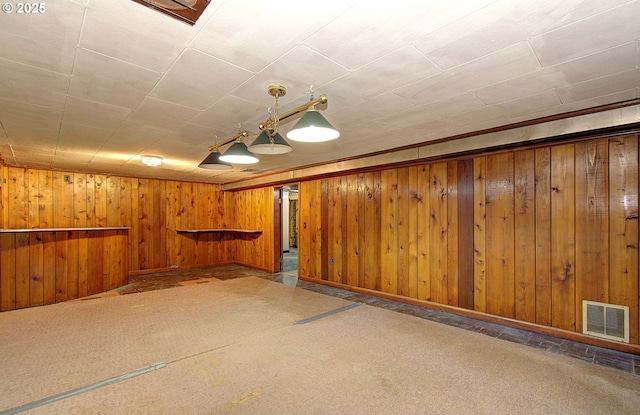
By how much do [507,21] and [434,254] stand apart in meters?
3.29

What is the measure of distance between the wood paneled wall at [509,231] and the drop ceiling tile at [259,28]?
316 centimetres

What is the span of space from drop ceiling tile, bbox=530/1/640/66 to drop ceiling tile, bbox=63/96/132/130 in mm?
3378

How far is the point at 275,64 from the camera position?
6.52ft

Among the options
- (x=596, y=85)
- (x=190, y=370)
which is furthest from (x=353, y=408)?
(x=596, y=85)

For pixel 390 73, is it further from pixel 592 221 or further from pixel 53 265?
pixel 53 265

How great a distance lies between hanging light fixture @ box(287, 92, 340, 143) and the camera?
6.82 ft

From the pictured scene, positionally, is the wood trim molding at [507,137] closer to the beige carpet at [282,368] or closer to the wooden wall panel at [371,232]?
the wooden wall panel at [371,232]

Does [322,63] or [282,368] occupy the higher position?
[322,63]

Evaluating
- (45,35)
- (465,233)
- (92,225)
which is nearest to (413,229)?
(465,233)

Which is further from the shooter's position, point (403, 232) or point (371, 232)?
point (371, 232)

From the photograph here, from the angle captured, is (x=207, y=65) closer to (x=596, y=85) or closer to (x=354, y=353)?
(x=354, y=353)

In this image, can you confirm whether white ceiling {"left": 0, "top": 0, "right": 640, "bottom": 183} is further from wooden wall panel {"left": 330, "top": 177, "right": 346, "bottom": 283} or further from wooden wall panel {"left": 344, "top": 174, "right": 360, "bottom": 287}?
wooden wall panel {"left": 330, "top": 177, "right": 346, "bottom": 283}

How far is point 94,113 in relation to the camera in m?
2.95

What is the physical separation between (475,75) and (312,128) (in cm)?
126
